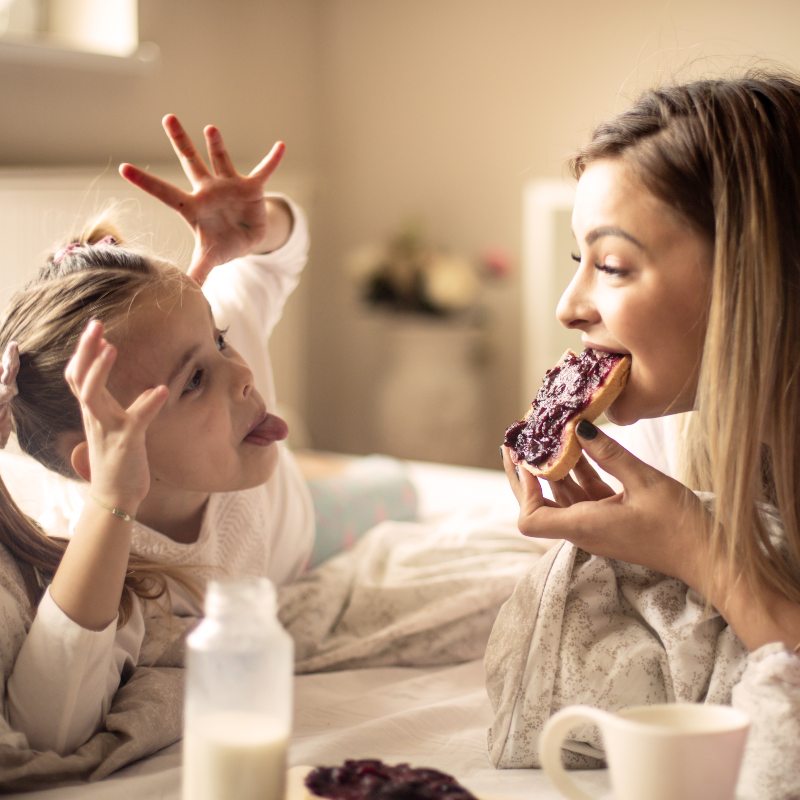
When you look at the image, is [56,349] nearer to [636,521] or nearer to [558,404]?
[558,404]

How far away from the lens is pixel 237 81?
394 centimetres

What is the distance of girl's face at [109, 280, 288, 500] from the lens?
1.29 m

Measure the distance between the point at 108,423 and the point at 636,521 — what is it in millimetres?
560

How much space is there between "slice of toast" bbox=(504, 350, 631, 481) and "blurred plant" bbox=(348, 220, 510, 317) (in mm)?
2515

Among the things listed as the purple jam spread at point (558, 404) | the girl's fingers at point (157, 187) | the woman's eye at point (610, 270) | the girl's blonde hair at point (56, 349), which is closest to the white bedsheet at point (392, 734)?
the girl's blonde hair at point (56, 349)

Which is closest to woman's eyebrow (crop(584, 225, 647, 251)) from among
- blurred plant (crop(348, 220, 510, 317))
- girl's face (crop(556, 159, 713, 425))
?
girl's face (crop(556, 159, 713, 425))

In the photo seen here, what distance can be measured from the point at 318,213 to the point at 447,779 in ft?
12.2

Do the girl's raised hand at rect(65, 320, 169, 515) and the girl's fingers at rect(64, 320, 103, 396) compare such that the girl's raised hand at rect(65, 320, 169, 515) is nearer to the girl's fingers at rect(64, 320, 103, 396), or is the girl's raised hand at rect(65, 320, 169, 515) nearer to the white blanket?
the girl's fingers at rect(64, 320, 103, 396)

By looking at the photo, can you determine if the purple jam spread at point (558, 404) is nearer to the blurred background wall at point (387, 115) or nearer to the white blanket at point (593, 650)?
the white blanket at point (593, 650)

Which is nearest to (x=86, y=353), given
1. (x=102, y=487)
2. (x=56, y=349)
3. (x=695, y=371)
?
(x=102, y=487)

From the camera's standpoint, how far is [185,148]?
4.94ft

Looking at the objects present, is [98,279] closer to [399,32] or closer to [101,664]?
[101,664]

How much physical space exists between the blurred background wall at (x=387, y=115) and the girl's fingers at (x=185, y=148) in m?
1.89

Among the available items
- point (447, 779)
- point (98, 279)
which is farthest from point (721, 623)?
point (98, 279)
